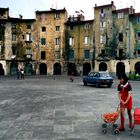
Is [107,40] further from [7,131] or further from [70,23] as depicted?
[7,131]

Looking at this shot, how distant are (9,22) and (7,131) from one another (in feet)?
187

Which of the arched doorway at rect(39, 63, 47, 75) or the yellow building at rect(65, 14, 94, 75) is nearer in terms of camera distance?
the yellow building at rect(65, 14, 94, 75)

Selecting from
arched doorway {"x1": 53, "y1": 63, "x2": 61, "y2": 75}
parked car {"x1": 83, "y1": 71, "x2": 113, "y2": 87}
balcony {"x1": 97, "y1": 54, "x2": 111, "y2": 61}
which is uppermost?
balcony {"x1": 97, "y1": 54, "x2": 111, "y2": 61}

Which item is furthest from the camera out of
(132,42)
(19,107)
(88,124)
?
(132,42)

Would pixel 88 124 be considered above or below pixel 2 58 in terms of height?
below

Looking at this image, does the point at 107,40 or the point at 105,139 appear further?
the point at 107,40

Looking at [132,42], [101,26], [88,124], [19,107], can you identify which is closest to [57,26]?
[101,26]

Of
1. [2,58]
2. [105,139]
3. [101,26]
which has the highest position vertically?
[101,26]

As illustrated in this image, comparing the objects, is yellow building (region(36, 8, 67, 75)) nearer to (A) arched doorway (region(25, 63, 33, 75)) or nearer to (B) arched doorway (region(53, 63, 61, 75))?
(B) arched doorway (region(53, 63, 61, 75))

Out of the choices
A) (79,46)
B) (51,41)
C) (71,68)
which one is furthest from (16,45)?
(79,46)

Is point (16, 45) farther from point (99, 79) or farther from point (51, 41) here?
point (99, 79)

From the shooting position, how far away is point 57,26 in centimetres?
6462

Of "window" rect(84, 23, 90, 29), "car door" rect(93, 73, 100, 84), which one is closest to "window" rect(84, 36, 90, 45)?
"window" rect(84, 23, 90, 29)

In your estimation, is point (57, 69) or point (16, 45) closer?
point (57, 69)
